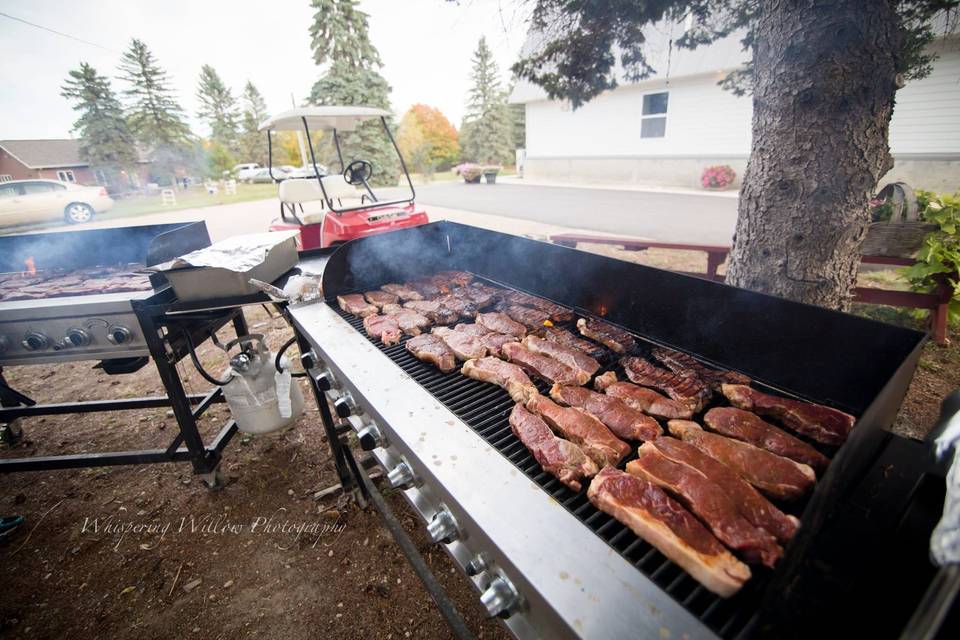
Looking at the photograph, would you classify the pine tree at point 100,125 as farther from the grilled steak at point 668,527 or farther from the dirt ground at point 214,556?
the grilled steak at point 668,527

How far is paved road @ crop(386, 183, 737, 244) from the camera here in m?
9.77

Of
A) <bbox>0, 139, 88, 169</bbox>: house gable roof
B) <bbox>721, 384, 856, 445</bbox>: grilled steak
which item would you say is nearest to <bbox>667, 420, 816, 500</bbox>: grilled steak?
<bbox>721, 384, 856, 445</bbox>: grilled steak

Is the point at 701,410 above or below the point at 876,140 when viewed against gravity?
below

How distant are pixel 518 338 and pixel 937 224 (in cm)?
498

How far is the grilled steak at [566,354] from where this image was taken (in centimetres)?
193

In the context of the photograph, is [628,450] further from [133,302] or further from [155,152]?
[155,152]

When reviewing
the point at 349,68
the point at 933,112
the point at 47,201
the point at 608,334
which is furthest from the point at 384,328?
the point at 349,68

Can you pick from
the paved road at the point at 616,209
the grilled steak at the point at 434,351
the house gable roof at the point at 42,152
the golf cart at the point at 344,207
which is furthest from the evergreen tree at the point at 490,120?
the grilled steak at the point at 434,351

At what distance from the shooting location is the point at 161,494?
3.29 meters

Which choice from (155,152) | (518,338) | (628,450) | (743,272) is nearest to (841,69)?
(743,272)

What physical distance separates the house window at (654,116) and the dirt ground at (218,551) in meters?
16.0

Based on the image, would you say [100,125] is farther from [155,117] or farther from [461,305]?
[461,305]

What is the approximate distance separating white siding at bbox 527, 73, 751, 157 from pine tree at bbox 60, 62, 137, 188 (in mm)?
21624

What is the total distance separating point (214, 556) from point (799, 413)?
134 inches
